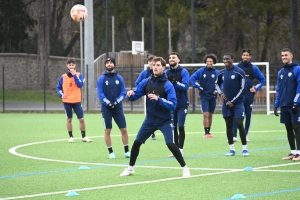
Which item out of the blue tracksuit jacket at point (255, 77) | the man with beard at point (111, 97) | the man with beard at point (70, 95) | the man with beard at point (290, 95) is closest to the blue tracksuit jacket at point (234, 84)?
the man with beard at point (290, 95)

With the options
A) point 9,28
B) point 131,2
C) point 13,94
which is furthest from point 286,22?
point 9,28

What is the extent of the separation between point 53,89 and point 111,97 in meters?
35.0

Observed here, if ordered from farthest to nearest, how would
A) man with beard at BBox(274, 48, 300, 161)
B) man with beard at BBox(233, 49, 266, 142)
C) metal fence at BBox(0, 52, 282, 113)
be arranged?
metal fence at BBox(0, 52, 282, 113), man with beard at BBox(233, 49, 266, 142), man with beard at BBox(274, 48, 300, 161)

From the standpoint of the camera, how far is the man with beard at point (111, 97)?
14289 millimetres

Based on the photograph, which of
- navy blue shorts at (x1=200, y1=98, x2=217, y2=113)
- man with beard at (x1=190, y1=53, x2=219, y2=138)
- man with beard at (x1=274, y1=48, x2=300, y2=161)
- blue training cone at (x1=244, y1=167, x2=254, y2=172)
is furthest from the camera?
navy blue shorts at (x1=200, y1=98, x2=217, y2=113)

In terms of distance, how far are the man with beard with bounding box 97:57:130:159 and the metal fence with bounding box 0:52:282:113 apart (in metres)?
15.2

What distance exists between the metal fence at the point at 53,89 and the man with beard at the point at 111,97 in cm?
1521

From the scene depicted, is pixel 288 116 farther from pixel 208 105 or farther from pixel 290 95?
pixel 208 105

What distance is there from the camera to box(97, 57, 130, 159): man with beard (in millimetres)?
14289

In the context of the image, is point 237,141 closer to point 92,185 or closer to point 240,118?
point 240,118

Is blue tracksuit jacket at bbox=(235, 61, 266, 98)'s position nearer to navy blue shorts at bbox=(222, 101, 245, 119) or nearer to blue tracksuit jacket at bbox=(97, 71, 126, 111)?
navy blue shorts at bbox=(222, 101, 245, 119)

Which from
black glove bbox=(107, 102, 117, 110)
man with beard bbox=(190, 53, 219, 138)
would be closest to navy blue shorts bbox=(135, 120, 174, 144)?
black glove bbox=(107, 102, 117, 110)

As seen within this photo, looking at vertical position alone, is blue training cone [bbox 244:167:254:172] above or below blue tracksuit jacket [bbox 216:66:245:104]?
below

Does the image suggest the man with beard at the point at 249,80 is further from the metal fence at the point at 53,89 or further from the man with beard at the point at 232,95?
the metal fence at the point at 53,89
